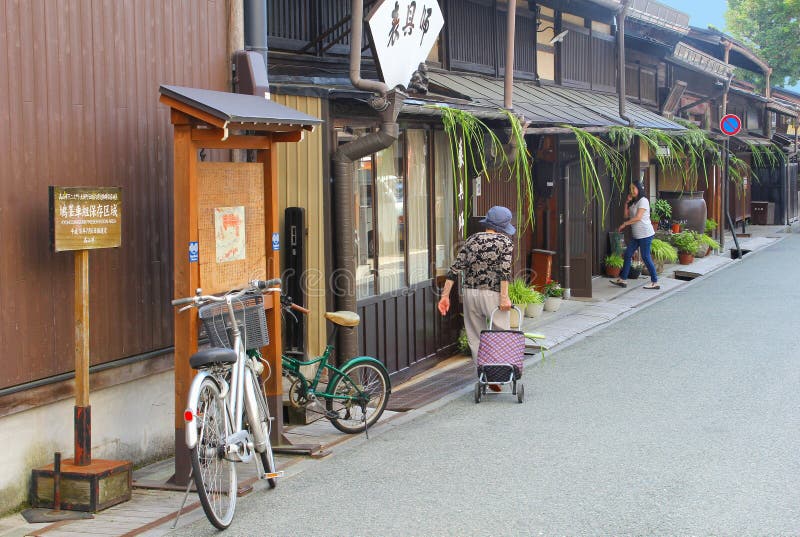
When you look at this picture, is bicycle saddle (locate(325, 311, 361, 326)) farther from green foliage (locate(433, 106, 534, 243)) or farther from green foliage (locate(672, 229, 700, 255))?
green foliage (locate(672, 229, 700, 255))

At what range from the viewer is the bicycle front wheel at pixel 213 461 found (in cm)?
601

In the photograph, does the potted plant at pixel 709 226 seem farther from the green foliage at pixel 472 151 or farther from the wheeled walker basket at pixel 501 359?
the wheeled walker basket at pixel 501 359

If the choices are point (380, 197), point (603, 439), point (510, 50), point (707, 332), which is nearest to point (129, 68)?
point (380, 197)

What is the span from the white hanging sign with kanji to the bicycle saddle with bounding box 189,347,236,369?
415 centimetres

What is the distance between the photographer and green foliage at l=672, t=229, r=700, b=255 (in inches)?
892

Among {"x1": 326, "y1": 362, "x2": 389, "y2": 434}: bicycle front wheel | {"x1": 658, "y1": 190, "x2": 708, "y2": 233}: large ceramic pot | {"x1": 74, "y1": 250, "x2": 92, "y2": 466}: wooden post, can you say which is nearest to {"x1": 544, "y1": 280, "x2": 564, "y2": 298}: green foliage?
{"x1": 326, "y1": 362, "x2": 389, "y2": 434}: bicycle front wheel

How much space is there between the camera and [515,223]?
647 inches

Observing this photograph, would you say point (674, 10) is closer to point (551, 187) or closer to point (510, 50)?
point (551, 187)

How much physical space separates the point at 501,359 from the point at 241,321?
354cm

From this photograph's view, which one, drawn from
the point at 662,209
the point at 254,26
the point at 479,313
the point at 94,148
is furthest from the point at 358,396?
the point at 662,209

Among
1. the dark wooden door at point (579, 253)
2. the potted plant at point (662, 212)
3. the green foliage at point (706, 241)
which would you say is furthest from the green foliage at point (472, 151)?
the green foliage at point (706, 241)

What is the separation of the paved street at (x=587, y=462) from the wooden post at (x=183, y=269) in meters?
0.69

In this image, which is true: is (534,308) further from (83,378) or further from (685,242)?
(83,378)

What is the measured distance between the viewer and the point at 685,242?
22719 mm
